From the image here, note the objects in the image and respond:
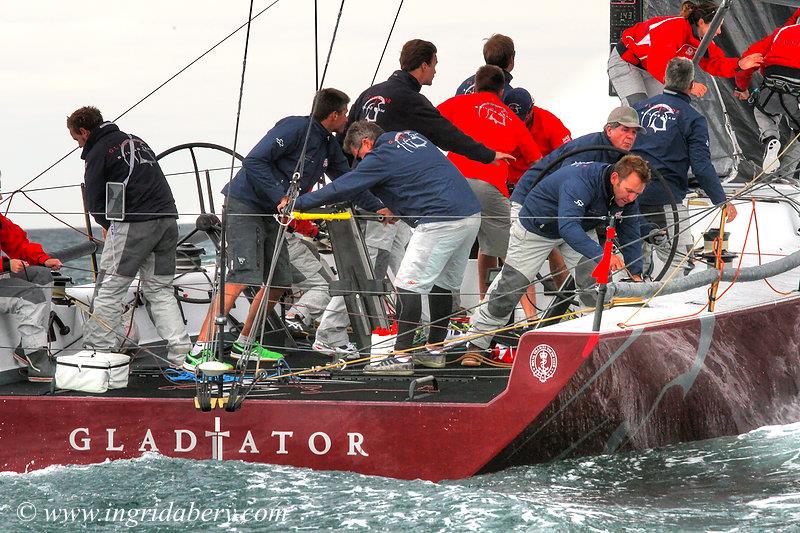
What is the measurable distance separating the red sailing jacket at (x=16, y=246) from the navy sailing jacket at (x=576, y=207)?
2.25 metres

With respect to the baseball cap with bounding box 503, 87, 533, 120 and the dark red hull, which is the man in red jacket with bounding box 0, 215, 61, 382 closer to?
the dark red hull

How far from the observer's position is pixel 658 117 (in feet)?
22.2

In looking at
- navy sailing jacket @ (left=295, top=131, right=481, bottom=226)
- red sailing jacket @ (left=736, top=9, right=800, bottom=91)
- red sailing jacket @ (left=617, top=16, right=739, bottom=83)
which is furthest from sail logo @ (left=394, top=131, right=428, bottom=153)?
red sailing jacket @ (left=736, top=9, right=800, bottom=91)

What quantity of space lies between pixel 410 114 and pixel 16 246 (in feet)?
6.73

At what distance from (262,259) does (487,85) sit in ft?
5.23

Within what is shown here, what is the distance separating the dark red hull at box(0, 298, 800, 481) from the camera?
536 cm

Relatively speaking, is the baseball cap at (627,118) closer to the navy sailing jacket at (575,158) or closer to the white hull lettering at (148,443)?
the navy sailing jacket at (575,158)

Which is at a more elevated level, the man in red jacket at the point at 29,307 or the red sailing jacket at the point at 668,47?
the red sailing jacket at the point at 668,47

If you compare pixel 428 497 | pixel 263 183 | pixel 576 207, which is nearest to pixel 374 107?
pixel 263 183

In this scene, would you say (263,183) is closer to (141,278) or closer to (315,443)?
(141,278)

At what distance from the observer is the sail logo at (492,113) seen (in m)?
7.22

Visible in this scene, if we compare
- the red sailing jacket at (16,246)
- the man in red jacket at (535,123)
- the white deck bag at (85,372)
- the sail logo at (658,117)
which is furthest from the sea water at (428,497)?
the man in red jacket at (535,123)

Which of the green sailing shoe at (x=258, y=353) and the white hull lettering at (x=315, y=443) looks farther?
the green sailing shoe at (x=258, y=353)

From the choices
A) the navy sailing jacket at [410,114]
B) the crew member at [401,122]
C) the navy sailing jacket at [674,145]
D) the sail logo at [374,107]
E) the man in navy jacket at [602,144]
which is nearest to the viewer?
the man in navy jacket at [602,144]
